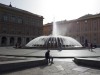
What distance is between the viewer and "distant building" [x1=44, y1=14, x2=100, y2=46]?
201ft

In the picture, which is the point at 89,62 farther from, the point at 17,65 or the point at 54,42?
the point at 54,42

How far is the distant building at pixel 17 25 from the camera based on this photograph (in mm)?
53381

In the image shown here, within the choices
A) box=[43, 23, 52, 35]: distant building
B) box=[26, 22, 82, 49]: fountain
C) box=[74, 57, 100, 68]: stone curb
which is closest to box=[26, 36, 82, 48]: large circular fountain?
box=[26, 22, 82, 49]: fountain

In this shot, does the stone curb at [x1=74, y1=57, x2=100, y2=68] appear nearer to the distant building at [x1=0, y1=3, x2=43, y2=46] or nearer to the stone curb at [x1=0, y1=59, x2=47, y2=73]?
the stone curb at [x1=0, y1=59, x2=47, y2=73]

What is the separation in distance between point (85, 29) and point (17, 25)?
92.8 feet

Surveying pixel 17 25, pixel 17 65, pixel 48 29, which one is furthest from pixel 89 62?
pixel 48 29

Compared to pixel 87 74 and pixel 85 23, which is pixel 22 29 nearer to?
pixel 85 23

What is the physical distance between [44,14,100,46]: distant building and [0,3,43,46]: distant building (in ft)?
47.1

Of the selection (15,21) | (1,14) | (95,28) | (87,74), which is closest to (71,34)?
(95,28)

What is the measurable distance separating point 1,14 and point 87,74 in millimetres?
48654

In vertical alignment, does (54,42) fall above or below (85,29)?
below

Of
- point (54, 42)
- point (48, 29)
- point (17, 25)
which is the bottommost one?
point (54, 42)

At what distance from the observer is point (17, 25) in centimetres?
5928

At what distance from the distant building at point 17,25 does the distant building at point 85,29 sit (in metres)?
14.4
